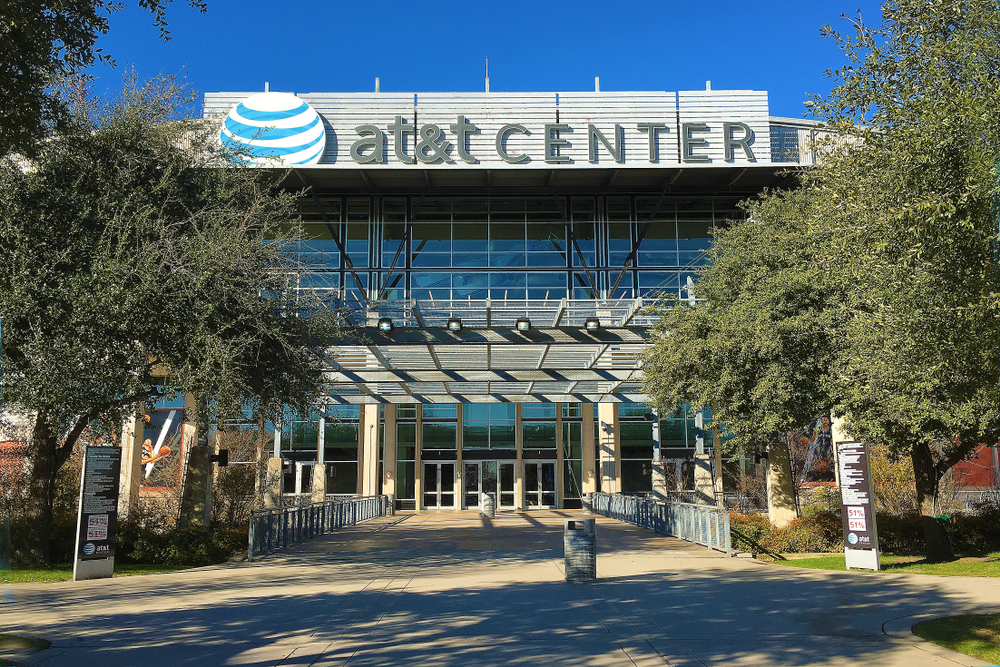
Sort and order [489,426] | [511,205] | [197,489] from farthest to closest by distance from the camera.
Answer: [489,426] < [511,205] < [197,489]

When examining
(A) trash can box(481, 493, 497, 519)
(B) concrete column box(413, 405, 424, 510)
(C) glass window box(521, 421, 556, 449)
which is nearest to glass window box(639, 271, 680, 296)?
(C) glass window box(521, 421, 556, 449)

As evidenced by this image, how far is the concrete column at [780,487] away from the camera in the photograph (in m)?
24.5

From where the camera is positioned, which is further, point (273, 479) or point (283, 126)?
point (283, 126)

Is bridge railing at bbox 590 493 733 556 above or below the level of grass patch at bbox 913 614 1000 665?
above

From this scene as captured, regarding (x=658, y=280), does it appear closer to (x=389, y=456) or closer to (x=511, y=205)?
(x=511, y=205)

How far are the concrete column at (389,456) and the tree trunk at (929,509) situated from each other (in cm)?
2618

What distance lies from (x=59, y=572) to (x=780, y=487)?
64.3 feet

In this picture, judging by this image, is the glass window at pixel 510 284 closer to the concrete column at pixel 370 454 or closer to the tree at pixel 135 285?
the concrete column at pixel 370 454

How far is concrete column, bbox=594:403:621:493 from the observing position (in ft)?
127

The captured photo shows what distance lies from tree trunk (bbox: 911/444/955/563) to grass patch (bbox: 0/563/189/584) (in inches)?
625

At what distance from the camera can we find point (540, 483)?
41.6 metres

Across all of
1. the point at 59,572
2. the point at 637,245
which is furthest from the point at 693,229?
the point at 59,572

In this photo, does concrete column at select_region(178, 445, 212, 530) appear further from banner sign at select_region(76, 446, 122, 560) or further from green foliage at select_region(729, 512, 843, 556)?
green foliage at select_region(729, 512, 843, 556)

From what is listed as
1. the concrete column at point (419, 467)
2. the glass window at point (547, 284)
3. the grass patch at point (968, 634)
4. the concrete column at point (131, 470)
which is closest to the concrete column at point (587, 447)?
the glass window at point (547, 284)
